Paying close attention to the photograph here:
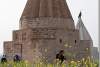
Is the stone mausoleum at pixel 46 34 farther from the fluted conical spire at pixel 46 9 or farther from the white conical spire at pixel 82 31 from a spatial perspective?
the white conical spire at pixel 82 31

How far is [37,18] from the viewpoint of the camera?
2469 centimetres

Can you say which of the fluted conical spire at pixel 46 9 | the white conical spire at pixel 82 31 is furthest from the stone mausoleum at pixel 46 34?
the white conical spire at pixel 82 31

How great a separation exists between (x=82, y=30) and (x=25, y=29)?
664 cm

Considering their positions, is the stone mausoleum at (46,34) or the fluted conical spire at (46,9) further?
the fluted conical spire at (46,9)

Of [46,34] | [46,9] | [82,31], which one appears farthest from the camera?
[82,31]

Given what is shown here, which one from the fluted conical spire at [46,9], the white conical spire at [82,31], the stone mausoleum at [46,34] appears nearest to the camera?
the stone mausoleum at [46,34]

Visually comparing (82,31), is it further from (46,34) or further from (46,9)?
(46,34)

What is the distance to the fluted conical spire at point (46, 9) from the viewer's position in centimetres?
2477

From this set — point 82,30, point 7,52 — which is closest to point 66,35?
point 7,52

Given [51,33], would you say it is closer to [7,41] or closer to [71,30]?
[71,30]

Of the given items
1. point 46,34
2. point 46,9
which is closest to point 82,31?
point 46,9

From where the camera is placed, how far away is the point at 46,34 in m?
23.5

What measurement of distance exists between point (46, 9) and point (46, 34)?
2.11 metres

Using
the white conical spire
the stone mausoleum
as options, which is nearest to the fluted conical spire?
the stone mausoleum
